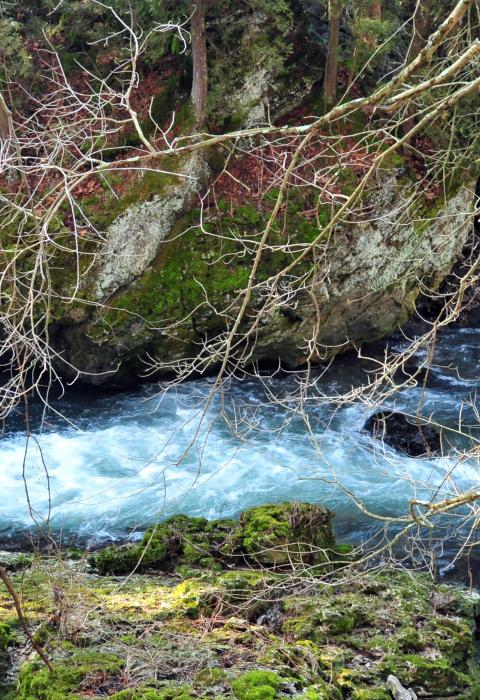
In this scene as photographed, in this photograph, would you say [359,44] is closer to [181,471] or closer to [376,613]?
[181,471]

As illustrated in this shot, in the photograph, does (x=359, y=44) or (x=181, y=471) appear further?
(x=359, y=44)

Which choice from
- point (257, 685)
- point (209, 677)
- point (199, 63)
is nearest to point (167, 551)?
point (209, 677)

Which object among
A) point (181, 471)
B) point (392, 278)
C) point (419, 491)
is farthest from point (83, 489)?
point (392, 278)

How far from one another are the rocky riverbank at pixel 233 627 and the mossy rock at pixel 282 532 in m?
0.01

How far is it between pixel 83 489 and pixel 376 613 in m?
4.51

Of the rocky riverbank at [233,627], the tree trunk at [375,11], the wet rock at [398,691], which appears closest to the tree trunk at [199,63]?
the tree trunk at [375,11]

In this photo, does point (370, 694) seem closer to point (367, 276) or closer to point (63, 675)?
point (63, 675)

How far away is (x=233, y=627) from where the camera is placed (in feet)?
16.3

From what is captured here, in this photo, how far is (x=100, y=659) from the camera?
4383 mm

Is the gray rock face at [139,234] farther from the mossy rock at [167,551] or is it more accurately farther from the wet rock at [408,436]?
→ the mossy rock at [167,551]

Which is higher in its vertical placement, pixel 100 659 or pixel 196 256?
pixel 196 256

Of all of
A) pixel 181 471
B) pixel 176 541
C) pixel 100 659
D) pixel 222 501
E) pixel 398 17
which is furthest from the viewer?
pixel 398 17

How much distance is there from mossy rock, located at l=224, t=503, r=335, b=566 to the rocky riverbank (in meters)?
0.01

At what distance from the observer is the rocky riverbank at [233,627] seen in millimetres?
4195
